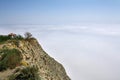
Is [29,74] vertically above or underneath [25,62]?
above

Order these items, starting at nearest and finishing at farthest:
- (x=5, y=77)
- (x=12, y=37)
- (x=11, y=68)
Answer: (x=5, y=77), (x=11, y=68), (x=12, y=37)

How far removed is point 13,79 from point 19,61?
17.4ft

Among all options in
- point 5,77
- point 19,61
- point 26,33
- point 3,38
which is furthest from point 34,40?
point 5,77

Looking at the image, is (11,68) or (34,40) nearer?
(11,68)

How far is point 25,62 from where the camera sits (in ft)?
78.1

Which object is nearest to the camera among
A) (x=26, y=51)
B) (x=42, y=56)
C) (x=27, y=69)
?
(x=27, y=69)

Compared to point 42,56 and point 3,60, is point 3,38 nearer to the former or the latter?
point 42,56

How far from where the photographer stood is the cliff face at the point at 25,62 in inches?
Result: 728

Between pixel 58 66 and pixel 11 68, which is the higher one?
pixel 11 68

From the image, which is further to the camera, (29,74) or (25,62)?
(25,62)

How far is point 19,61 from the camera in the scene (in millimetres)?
22578

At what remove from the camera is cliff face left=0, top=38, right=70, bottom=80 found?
1848cm

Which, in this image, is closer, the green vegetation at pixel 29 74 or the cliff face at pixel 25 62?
the green vegetation at pixel 29 74

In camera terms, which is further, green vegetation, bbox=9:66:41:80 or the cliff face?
the cliff face
